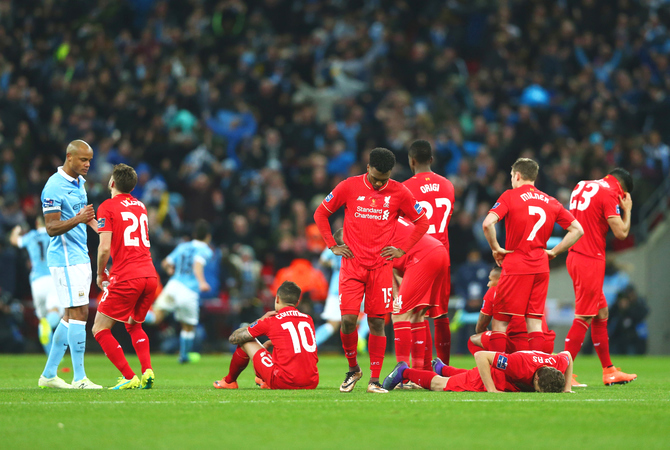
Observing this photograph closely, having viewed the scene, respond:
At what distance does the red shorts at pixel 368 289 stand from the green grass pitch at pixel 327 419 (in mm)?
822

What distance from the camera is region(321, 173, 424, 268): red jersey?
8.84m

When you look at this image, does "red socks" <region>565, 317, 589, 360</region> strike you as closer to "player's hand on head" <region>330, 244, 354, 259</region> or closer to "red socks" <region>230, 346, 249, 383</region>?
"player's hand on head" <region>330, 244, 354, 259</region>

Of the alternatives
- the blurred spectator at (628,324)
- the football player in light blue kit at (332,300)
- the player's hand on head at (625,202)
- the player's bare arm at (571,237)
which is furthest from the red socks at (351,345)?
the blurred spectator at (628,324)

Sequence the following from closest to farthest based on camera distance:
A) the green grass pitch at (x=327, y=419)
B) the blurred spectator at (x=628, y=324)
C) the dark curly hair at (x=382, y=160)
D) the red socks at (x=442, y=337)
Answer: the green grass pitch at (x=327, y=419) → the dark curly hair at (x=382, y=160) → the red socks at (x=442, y=337) → the blurred spectator at (x=628, y=324)

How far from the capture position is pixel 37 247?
1504cm

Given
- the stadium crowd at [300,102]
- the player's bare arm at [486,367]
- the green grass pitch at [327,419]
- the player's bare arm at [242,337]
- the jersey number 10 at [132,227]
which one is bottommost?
the green grass pitch at [327,419]

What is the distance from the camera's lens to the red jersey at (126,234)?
29.6ft

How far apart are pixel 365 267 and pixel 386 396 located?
1.24 m

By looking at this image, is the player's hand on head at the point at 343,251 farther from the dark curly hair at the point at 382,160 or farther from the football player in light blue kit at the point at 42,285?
the football player in light blue kit at the point at 42,285

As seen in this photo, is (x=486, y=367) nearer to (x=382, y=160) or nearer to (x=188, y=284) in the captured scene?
(x=382, y=160)

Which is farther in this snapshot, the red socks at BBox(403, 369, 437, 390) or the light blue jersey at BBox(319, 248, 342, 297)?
the light blue jersey at BBox(319, 248, 342, 297)

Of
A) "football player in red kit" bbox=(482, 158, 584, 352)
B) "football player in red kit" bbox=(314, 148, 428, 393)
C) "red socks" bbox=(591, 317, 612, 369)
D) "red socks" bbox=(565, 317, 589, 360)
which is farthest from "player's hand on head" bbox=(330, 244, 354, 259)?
"red socks" bbox=(591, 317, 612, 369)

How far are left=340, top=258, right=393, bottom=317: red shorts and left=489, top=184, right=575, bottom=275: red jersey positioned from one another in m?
1.66

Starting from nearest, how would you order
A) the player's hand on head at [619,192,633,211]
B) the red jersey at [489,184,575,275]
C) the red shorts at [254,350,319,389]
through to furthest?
the red shorts at [254,350,319,389] < the red jersey at [489,184,575,275] < the player's hand on head at [619,192,633,211]
